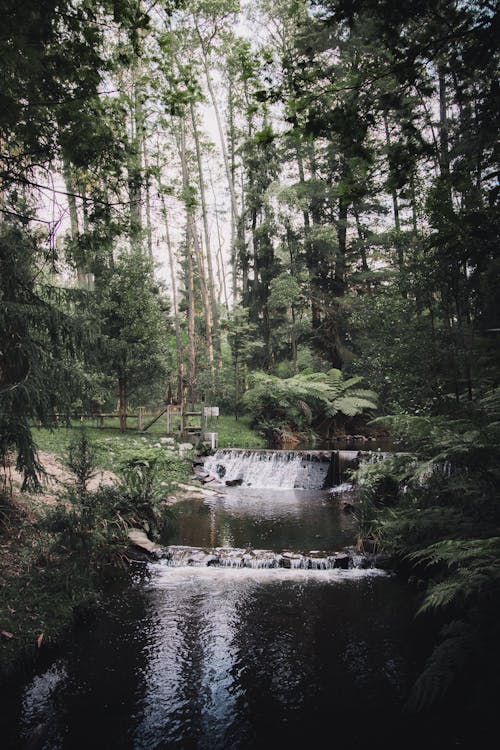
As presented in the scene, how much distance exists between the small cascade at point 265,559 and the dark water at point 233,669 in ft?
0.57

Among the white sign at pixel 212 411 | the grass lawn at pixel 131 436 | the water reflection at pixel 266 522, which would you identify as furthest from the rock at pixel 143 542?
the white sign at pixel 212 411

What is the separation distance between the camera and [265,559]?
19.9ft

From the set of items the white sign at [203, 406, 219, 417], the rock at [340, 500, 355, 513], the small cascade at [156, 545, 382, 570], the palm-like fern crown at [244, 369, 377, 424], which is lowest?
the rock at [340, 500, 355, 513]

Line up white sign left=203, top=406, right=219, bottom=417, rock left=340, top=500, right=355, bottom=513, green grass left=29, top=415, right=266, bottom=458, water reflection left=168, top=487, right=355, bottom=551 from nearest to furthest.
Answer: water reflection left=168, top=487, right=355, bottom=551
rock left=340, top=500, right=355, bottom=513
green grass left=29, top=415, right=266, bottom=458
white sign left=203, top=406, right=219, bottom=417

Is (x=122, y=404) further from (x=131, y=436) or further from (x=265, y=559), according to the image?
(x=265, y=559)

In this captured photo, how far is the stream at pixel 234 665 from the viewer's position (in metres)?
2.97

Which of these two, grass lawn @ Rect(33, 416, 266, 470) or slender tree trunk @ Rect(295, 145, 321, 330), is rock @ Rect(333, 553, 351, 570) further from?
slender tree trunk @ Rect(295, 145, 321, 330)

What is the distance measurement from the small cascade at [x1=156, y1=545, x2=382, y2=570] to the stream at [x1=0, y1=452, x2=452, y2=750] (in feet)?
0.08

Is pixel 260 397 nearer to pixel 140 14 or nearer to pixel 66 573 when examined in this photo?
pixel 66 573

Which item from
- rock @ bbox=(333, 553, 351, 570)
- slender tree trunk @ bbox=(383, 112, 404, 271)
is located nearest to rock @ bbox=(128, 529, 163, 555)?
rock @ bbox=(333, 553, 351, 570)

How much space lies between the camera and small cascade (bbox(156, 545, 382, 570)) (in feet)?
19.4

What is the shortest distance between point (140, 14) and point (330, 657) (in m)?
5.57

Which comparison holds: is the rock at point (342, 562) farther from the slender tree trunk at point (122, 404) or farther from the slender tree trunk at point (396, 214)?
the slender tree trunk at point (122, 404)

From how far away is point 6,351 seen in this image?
4227 millimetres
